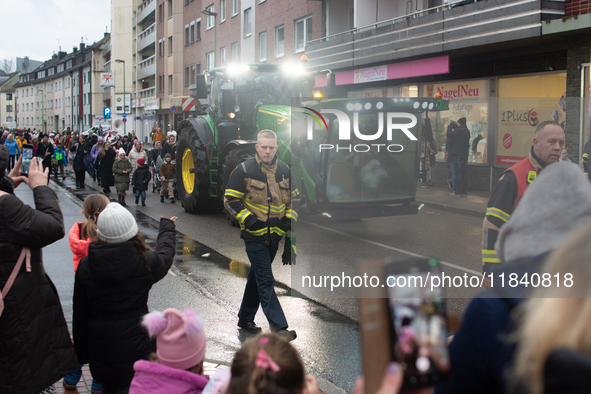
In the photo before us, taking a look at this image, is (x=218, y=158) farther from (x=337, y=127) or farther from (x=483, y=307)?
(x=483, y=307)

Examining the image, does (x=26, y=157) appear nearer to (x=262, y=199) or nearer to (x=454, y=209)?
(x=262, y=199)

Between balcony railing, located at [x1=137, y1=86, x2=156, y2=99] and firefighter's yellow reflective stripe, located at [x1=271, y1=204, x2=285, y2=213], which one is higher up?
balcony railing, located at [x1=137, y1=86, x2=156, y2=99]

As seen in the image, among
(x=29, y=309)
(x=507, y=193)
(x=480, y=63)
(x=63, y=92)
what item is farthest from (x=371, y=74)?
(x=63, y=92)

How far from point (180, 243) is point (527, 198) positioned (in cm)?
944

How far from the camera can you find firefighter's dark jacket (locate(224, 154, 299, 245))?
5531mm

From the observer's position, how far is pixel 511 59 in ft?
49.2

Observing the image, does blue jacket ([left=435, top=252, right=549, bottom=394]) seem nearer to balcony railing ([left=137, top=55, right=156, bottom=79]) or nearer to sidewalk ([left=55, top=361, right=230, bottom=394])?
sidewalk ([left=55, top=361, right=230, bottom=394])

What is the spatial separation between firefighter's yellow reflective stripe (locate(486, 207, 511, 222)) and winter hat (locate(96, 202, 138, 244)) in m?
2.26

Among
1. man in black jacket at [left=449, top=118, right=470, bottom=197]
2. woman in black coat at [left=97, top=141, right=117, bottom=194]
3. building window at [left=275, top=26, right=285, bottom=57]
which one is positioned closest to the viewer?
man in black jacket at [left=449, top=118, right=470, bottom=197]

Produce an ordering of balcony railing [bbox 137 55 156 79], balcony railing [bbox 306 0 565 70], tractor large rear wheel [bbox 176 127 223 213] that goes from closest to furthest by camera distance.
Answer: tractor large rear wheel [bbox 176 127 223 213] → balcony railing [bbox 306 0 565 70] → balcony railing [bbox 137 55 156 79]

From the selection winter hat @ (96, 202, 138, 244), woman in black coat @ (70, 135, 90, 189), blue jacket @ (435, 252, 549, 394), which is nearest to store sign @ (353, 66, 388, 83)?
woman in black coat @ (70, 135, 90, 189)

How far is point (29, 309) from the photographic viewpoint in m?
3.30

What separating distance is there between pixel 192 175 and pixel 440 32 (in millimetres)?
7913

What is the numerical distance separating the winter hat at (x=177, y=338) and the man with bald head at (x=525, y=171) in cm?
182
